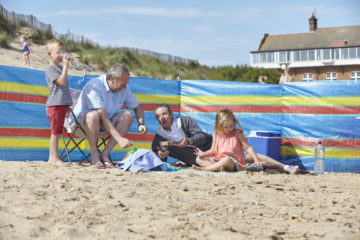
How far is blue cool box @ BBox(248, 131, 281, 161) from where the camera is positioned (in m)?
6.93

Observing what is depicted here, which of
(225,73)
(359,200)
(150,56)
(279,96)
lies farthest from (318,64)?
(359,200)

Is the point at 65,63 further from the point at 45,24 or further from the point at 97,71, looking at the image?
the point at 45,24

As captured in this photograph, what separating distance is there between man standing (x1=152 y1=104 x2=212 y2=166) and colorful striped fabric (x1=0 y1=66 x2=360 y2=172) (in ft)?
3.80

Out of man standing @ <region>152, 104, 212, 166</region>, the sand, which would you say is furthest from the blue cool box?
the sand

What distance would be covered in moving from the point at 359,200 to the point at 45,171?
303 centimetres

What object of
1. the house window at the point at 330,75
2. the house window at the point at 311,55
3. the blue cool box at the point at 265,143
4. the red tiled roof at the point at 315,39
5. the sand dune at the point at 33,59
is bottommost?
the blue cool box at the point at 265,143

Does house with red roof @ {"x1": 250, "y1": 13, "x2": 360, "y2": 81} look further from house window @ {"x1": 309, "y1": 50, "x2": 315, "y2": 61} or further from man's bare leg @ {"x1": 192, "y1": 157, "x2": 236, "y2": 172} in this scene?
man's bare leg @ {"x1": 192, "y1": 157, "x2": 236, "y2": 172}

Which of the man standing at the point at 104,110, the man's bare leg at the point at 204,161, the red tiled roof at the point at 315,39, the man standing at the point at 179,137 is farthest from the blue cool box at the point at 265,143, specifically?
the red tiled roof at the point at 315,39

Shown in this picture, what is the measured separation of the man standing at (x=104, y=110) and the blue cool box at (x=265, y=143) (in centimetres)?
190

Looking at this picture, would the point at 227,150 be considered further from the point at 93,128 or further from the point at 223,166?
the point at 93,128

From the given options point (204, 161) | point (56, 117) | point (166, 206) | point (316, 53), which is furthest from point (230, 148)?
point (316, 53)

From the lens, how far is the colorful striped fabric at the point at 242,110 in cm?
629

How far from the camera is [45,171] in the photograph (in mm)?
4855

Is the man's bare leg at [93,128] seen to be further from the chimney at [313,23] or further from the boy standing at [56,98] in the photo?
the chimney at [313,23]
